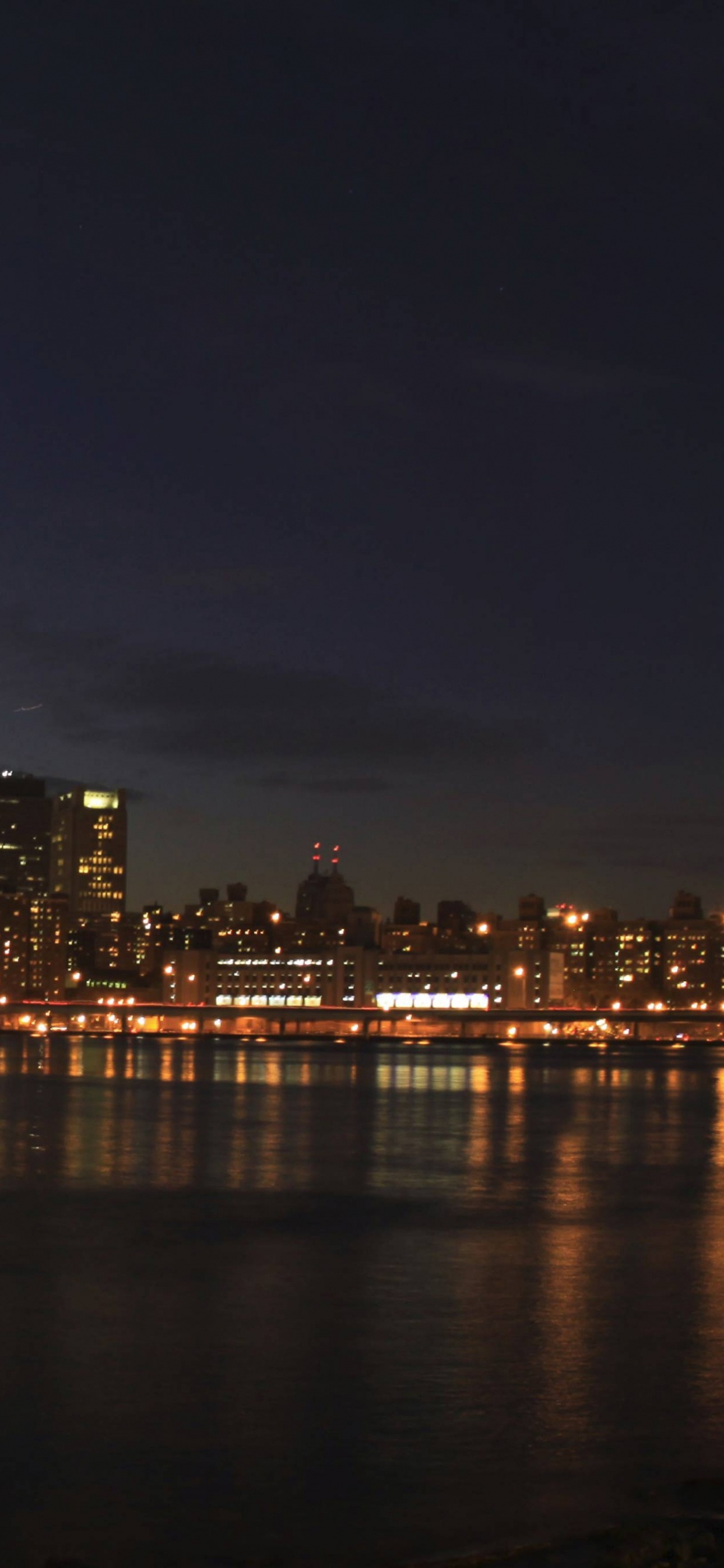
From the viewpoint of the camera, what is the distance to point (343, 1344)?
61.7 ft

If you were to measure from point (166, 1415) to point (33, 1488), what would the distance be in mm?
2414

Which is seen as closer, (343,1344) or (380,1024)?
(343,1344)

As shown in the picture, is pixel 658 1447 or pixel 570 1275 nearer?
pixel 658 1447

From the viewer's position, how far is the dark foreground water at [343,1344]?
13.0 metres

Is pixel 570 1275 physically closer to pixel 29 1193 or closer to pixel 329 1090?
pixel 29 1193

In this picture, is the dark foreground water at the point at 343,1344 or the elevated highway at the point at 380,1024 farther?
the elevated highway at the point at 380,1024

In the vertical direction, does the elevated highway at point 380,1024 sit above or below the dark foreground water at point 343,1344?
below

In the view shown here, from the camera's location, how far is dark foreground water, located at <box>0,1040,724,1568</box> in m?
13.0

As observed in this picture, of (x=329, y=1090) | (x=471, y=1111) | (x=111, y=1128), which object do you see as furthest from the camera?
(x=329, y=1090)

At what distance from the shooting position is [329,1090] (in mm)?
76375

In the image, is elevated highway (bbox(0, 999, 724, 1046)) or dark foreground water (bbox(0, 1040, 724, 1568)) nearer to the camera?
dark foreground water (bbox(0, 1040, 724, 1568))

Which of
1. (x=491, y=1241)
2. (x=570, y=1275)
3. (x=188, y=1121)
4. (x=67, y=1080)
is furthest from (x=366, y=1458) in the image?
(x=67, y=1080)

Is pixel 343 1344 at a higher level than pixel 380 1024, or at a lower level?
higher

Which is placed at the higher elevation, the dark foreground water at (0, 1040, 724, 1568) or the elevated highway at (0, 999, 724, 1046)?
the dark foreground water at (0, 1040, 724, 1568)
